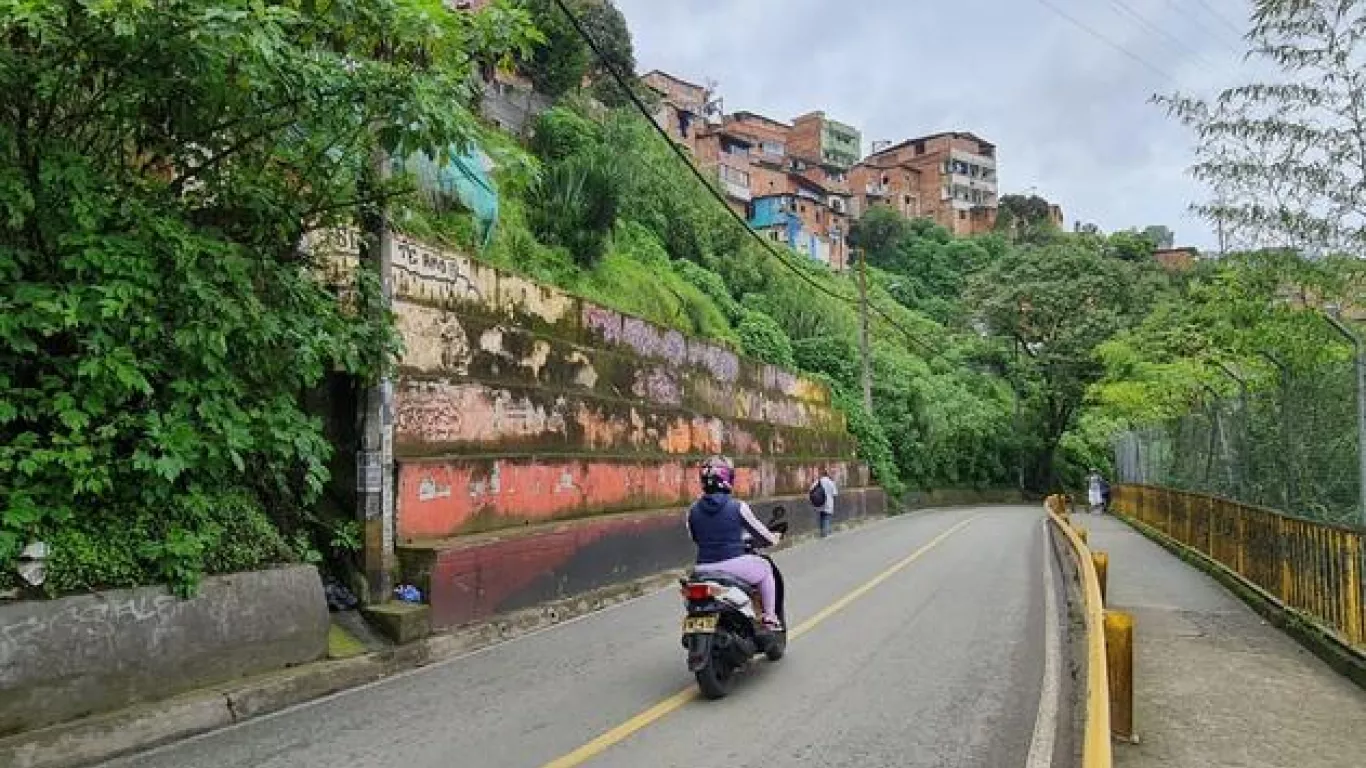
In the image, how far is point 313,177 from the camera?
8961 millimetres

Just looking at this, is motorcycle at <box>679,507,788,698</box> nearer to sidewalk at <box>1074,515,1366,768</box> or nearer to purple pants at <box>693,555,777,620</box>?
purple pants at <box>693,555,777,620</box>

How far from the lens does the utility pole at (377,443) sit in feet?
33.4

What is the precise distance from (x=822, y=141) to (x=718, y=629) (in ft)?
359

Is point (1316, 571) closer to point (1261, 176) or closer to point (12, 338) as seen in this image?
point (1261, 176)

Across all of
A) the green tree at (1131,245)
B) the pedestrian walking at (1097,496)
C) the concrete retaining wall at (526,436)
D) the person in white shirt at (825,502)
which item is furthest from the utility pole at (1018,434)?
the concrete retaining wall at (526,436)

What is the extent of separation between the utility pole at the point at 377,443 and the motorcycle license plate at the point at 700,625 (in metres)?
3.74

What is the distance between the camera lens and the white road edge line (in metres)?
6.35

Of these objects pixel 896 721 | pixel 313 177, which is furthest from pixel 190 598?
pixel 896 721

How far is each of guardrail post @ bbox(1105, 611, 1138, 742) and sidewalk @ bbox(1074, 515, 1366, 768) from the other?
0.45ft

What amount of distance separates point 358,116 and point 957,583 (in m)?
10.9

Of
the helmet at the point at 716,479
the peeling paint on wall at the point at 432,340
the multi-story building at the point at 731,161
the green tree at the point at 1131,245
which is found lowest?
the helmet at the point at 716,479

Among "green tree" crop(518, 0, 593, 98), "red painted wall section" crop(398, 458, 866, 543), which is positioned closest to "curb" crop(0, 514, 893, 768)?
"red painted wall section" crop(398, 458, 866, 543)

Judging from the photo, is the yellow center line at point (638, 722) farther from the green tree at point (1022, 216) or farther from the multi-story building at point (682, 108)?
the green tree at point (1022, 216)

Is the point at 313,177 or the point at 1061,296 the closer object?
the point at 313,177
